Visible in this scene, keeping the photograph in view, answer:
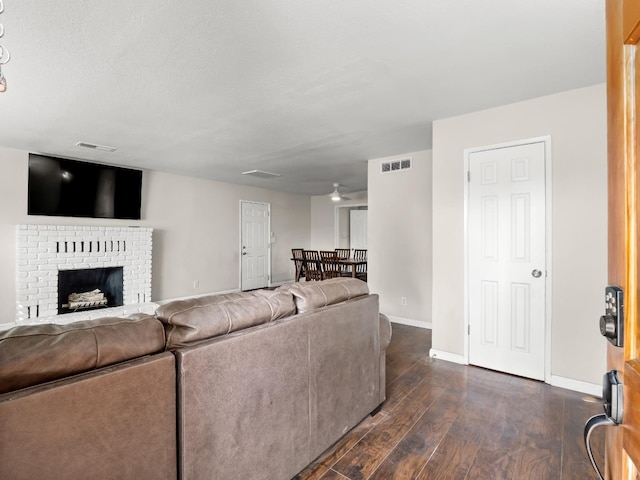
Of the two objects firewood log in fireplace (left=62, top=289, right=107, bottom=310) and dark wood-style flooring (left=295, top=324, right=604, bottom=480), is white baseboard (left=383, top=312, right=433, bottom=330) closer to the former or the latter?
dark wood-style flooring (left=295, top=324, right=604, bottom=480)

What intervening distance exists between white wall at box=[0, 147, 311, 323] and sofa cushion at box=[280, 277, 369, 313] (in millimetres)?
4553

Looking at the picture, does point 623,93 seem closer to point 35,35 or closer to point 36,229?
point 35,35

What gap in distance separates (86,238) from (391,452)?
16.1 feet

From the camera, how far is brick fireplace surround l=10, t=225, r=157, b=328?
→ 4.09 metres

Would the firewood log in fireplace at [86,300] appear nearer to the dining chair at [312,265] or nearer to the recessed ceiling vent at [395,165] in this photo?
the dining chair at [312,265]

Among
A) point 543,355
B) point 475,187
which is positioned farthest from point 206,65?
point 543,355

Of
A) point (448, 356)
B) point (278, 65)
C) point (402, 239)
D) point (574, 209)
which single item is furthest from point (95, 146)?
point (574, 209)

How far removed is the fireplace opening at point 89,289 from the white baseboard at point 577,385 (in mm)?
5626

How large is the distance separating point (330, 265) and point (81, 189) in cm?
429

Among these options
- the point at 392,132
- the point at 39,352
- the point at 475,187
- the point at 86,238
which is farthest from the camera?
the point at 86,238

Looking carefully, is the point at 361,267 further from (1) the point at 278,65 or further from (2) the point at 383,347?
(1) the point at 278,65

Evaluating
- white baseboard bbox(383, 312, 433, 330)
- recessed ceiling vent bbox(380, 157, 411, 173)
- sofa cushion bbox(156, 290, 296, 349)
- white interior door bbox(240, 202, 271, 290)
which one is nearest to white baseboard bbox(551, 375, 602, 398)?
white baseboard bbox(383, 312, 433, 330)

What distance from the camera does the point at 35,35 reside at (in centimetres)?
179

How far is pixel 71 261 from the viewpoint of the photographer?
4.43m
